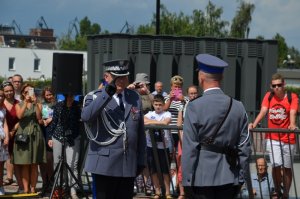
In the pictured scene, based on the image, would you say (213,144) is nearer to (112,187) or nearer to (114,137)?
(114,137)

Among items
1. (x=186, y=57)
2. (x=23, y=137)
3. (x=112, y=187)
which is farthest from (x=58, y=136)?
(x=186, y=57)

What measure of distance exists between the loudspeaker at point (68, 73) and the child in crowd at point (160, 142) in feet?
4.39

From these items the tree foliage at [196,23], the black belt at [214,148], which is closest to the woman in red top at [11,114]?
the black belt at [214,148]

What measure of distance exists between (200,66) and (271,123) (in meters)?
5.40

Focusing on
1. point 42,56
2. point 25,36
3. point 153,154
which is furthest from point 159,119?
point 25,36

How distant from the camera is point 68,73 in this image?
36.7ft

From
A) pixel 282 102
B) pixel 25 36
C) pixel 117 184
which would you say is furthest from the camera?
pixel 25 36

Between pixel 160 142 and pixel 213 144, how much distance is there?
201 inches

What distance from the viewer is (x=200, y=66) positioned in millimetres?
6711

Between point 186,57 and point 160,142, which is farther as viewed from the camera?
point 186,57

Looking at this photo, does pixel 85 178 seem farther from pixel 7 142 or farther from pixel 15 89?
pixel 15 89

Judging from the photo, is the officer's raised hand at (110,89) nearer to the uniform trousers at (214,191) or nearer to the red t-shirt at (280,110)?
the uniform trousers at (214,191)

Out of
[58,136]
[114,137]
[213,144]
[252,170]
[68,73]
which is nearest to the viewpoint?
[213,144]

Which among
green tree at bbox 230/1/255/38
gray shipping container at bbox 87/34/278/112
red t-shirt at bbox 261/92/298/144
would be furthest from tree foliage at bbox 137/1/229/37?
red t-shirt at bbox 261/92/298/144
